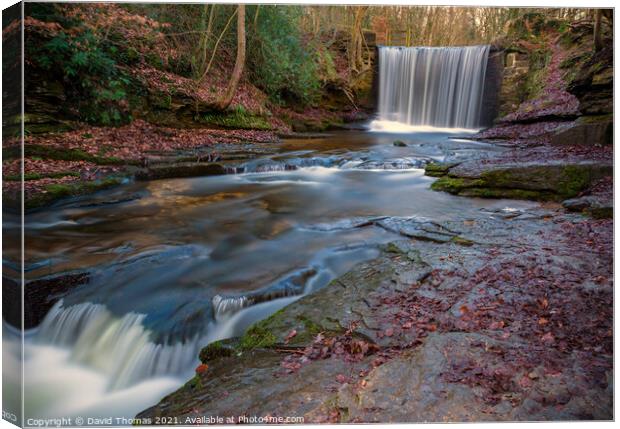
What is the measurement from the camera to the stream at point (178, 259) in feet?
8.29

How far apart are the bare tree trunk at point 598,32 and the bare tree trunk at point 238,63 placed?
103 inches

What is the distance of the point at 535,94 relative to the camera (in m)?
4.14

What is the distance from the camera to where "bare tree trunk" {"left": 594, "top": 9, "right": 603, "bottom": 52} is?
284 cm

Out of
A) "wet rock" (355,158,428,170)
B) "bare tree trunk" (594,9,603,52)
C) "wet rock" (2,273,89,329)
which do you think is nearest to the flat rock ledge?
"wet rock" (2,273,89,329)

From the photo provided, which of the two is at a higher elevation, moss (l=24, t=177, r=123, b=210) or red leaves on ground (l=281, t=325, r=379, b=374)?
moss (l=24, t=177, r=123, b=210)

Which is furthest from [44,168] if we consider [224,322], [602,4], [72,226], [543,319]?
[602,4]

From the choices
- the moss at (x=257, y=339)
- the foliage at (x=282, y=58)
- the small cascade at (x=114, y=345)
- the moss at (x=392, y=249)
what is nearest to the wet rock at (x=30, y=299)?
the small cascade at (x=114, y=345)

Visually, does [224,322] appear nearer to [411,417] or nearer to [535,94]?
[411,417]

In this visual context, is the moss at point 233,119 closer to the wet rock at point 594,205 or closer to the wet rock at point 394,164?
the wet rock at point 394,164

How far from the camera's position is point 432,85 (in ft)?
18.1

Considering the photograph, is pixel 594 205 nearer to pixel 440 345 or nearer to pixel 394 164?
pixel 440 345

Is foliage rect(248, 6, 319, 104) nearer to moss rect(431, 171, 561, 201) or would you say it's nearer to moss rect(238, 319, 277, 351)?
moss rect(431, 171, 561, 201)

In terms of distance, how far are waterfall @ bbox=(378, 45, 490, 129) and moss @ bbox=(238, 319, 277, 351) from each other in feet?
9.04

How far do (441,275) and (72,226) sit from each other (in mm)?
2756
